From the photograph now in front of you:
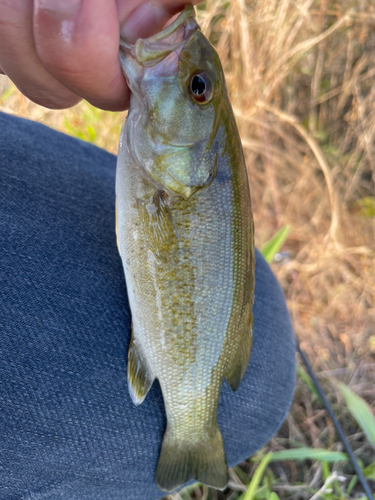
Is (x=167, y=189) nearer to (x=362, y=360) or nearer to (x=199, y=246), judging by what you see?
(x=199, y=246)

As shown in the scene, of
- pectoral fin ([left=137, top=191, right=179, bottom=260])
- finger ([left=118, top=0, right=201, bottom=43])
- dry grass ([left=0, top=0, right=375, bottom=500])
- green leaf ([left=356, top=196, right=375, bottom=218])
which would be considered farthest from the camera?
green leaf ([left=356, top=196, right=375, bottom=218])

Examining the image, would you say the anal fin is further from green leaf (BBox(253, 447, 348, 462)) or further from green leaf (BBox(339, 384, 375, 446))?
green leaf (BBox(339, 384, 375, 446))

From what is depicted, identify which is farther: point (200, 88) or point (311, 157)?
point (311, 157)

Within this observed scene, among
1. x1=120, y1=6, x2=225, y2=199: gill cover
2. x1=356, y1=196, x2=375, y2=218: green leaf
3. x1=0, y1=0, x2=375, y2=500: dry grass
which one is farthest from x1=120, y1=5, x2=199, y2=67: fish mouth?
x1=356, y1=196, x2=375, y2=218: green leaf

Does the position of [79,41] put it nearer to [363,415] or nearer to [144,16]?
[144,16]

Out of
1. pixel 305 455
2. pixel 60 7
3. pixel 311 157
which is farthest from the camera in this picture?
pixel 311 157

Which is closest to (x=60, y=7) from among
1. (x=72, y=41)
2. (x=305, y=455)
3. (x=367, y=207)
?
(x=72, y=41)

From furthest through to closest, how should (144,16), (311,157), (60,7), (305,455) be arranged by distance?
(311,157)
(305,455)
(144,16)
(60,7)

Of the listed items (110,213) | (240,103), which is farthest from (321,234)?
(110,213)
